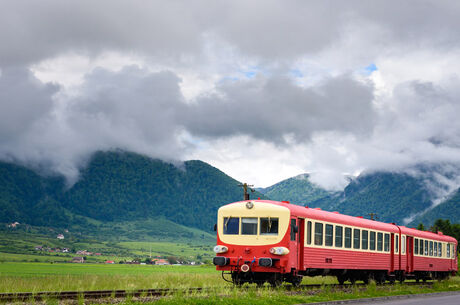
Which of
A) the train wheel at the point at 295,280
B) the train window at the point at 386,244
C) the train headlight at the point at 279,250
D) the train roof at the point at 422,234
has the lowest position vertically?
the train wheel at the point at 295,280

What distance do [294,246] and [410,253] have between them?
1798 cm

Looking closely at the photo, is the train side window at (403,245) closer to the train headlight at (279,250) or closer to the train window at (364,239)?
the train window at (364,239)

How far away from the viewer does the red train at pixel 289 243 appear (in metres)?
27.2

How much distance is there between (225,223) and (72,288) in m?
7.58

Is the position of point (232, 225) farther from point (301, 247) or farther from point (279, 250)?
point (301, 247)

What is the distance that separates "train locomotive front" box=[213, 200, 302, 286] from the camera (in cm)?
2700

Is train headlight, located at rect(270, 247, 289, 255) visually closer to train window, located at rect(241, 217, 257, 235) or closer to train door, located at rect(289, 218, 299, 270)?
train door, located at rect(289, 218, 299, 270)

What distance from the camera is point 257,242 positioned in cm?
2747

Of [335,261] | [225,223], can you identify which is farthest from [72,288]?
[335,261]

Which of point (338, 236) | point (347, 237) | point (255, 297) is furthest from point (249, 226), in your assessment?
point (347, 237)

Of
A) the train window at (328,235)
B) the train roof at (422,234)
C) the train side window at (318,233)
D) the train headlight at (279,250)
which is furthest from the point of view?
the train roof at (422,234)

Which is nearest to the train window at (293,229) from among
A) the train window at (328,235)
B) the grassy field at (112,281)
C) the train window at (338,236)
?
the train window at (328,235)

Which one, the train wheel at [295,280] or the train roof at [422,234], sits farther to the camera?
the train roof at [422,234]

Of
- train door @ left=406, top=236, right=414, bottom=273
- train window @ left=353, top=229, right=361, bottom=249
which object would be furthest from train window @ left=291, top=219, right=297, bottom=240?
train door @ left=406, top=236, right=414, bottom=273
